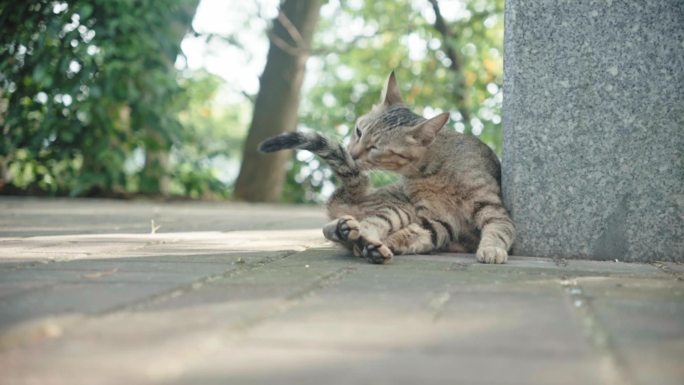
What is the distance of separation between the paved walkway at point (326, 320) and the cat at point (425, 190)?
499 mm

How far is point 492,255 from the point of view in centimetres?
337

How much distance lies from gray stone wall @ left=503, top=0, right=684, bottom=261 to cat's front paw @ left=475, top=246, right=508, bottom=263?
0.45 m

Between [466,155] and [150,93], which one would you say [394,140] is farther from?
[150,93]

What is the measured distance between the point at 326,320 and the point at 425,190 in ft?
8.15

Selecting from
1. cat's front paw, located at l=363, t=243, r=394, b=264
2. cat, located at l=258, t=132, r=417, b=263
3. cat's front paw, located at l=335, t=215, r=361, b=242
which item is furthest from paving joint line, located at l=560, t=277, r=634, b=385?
cat, located at l=258, t=132, r=417, b=263

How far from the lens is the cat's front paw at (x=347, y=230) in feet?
10.9

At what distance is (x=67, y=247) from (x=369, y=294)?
74.4 inches

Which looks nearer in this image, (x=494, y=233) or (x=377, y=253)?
(x=377, y=253)

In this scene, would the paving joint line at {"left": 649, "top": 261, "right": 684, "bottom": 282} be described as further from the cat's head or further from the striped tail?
the striped tail

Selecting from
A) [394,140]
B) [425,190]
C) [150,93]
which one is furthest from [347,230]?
[150,93]

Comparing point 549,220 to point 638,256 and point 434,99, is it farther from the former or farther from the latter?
point 434,99

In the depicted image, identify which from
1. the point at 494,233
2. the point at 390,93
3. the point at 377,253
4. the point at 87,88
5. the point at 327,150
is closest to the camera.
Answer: the point at 377,253

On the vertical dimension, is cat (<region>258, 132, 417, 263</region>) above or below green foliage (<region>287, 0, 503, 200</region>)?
below

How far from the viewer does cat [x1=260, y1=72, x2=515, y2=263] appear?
3.91m
